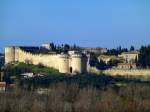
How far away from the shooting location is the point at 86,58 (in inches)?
1742

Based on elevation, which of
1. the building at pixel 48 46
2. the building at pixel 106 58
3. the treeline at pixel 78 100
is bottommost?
the treeline at pixel 78 100

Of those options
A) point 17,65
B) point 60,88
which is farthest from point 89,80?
point 17,65

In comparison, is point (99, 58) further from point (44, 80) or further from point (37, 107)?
point (37, 107)

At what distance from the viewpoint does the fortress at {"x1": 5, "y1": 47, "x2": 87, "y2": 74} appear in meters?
43.1

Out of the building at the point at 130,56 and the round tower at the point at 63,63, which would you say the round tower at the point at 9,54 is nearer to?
the round tower at the point at 63,63

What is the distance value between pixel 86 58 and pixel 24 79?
9.33m

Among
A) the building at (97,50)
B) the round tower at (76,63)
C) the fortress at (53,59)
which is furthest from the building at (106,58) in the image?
the building at (97,50)

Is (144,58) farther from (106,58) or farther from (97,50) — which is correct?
(97,50)

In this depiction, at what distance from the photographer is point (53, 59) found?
44719 millimetres

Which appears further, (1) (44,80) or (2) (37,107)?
(1) (44,80)

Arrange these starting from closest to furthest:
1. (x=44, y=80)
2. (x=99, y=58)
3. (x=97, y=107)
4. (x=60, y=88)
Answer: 1. (x=97, y=107)
2. (x=60, y=88)
3. (x=44, y=80)
4. (x=99, y=58)

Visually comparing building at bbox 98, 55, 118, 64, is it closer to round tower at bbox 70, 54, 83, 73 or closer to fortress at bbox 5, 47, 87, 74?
fortress at bbox 5, 47, 87, 74

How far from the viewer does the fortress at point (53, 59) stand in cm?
4312

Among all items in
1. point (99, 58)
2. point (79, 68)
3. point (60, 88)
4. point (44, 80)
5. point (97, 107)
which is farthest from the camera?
point (99, 58)
